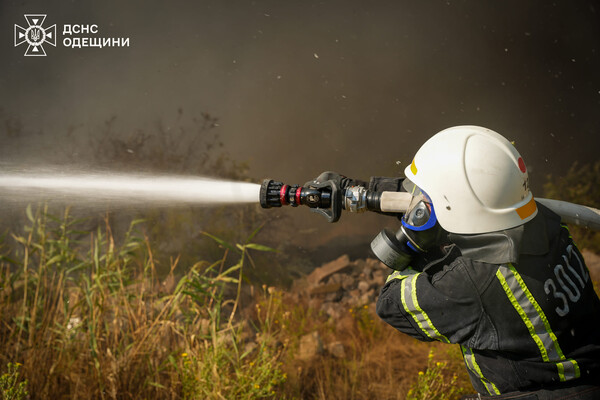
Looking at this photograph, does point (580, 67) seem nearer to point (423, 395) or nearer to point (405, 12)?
point (405, 12)

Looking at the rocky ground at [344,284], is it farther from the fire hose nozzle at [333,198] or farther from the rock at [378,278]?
the fire hose nozzle at [333,198]

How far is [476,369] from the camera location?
74.3 inches

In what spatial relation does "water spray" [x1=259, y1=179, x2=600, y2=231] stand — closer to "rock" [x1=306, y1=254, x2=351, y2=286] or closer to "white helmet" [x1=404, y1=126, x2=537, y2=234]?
"white helmet" [x1=404, y1=126, x2=537, y2=234]

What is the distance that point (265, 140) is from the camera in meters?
5.17

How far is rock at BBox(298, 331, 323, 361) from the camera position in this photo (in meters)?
3.93

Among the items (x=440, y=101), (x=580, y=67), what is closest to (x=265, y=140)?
(x=440, y=101)

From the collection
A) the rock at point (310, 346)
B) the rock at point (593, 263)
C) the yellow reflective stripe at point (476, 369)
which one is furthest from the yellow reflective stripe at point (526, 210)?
the rock at point (593, 263)

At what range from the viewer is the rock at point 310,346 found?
3.93 m

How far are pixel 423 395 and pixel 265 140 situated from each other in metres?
3.25

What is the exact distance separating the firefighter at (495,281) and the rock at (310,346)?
2134 millimetres

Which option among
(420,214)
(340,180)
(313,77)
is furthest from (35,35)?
(420,214)

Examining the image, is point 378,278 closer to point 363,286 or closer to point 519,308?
point 363,286

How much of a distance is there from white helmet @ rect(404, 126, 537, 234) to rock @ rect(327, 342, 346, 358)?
8.24ft

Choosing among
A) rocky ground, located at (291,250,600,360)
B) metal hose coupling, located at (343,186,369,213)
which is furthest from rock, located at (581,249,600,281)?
metal hose coupling, located at (343,186,369,213)
